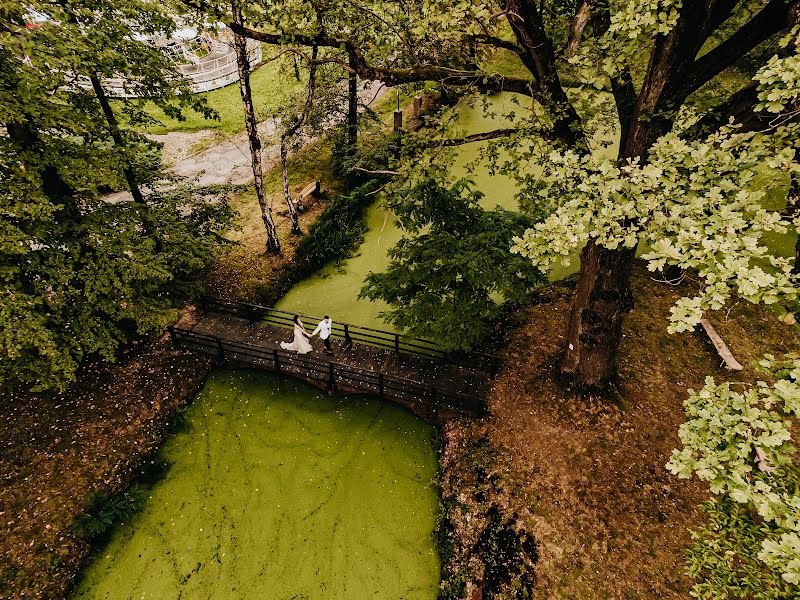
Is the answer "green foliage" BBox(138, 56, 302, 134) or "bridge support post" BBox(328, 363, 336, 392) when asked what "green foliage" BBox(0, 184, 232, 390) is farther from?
"green foliage" BBox(138, 56, 302, 134)

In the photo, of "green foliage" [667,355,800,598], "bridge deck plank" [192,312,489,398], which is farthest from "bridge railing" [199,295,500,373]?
"green foliage" [667,355,800,598]

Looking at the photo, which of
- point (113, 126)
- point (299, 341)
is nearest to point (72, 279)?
point (113, 126)

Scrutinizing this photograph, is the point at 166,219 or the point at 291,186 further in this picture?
the point at 291,186

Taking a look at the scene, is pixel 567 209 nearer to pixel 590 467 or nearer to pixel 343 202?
pixel 590 467

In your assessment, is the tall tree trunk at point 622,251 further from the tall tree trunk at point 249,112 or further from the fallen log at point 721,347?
the tall tree trunk at point 249,112

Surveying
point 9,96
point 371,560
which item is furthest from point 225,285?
point 371,560

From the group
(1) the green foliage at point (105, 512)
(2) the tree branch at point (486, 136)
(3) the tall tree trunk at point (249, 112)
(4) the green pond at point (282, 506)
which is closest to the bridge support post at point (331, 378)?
(4) the green pond at point (282, 506)

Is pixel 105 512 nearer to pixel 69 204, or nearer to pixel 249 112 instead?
pixel 69 204
